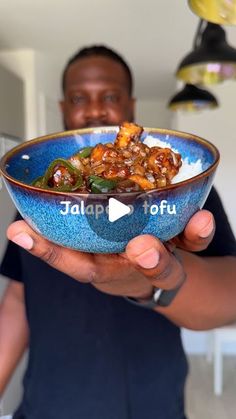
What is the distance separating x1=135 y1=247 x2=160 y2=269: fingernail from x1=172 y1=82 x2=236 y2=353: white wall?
3.19 m

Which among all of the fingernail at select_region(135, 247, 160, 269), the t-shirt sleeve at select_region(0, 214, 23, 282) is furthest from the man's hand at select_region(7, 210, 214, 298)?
the t-shirt sleeve at select_region(0, 214, 23, 282)

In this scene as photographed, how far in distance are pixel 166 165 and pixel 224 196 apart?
10.7 ft

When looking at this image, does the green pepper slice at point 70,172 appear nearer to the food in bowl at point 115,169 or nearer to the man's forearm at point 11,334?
the food in bowl at point 115,169

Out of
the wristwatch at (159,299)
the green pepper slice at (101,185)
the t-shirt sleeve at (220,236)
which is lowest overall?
the t-shirt sleeve at (220,236)

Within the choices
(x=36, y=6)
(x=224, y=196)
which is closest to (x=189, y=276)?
(x=36, y=6)

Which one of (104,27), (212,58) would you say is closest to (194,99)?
(104,27)

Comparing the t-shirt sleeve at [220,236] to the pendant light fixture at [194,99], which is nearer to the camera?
the t-shirt sleeve at [220,236]

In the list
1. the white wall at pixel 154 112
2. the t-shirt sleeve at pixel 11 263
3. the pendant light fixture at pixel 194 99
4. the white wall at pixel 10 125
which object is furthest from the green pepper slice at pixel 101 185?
the white wall at pixel 154 112

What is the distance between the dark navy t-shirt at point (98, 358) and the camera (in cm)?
88

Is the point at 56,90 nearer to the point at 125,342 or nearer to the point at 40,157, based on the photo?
the point at 125,342

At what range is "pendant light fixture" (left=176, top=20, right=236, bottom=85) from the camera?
63.4 inches

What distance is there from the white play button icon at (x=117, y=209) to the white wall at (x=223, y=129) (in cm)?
322

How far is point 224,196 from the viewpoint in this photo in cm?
364

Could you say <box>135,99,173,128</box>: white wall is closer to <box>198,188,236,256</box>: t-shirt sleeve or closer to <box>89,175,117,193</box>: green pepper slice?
<box>198,188,236,256</box>: t-shirt sleeve
